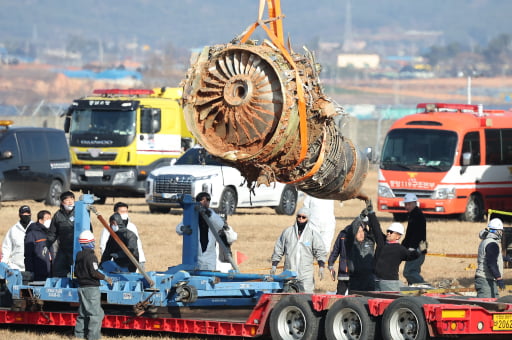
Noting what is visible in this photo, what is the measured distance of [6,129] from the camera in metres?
30.8

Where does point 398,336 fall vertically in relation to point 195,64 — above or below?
below

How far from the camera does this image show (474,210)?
31.1 meters

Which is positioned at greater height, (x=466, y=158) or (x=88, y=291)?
(x=466, y=158)

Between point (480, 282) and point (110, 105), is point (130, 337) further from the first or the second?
point (110, 105)

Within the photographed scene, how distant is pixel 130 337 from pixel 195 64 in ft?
12.5

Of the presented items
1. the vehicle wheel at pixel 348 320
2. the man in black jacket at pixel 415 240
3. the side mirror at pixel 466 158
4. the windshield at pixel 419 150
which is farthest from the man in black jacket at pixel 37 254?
the side mirror at pixel 466 158

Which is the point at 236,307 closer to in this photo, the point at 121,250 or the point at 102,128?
the point at 121,250

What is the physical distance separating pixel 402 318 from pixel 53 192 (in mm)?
20171

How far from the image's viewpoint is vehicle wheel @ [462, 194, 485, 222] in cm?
3083

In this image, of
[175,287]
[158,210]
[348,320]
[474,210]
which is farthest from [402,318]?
[474,210]

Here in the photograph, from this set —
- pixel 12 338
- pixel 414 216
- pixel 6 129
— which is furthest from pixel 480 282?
pixel 6 129

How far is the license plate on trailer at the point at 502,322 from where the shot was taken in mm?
12820

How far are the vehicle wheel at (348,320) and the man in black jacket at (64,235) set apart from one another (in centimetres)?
A: 422

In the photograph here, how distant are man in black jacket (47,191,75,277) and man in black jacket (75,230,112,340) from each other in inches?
60.5
